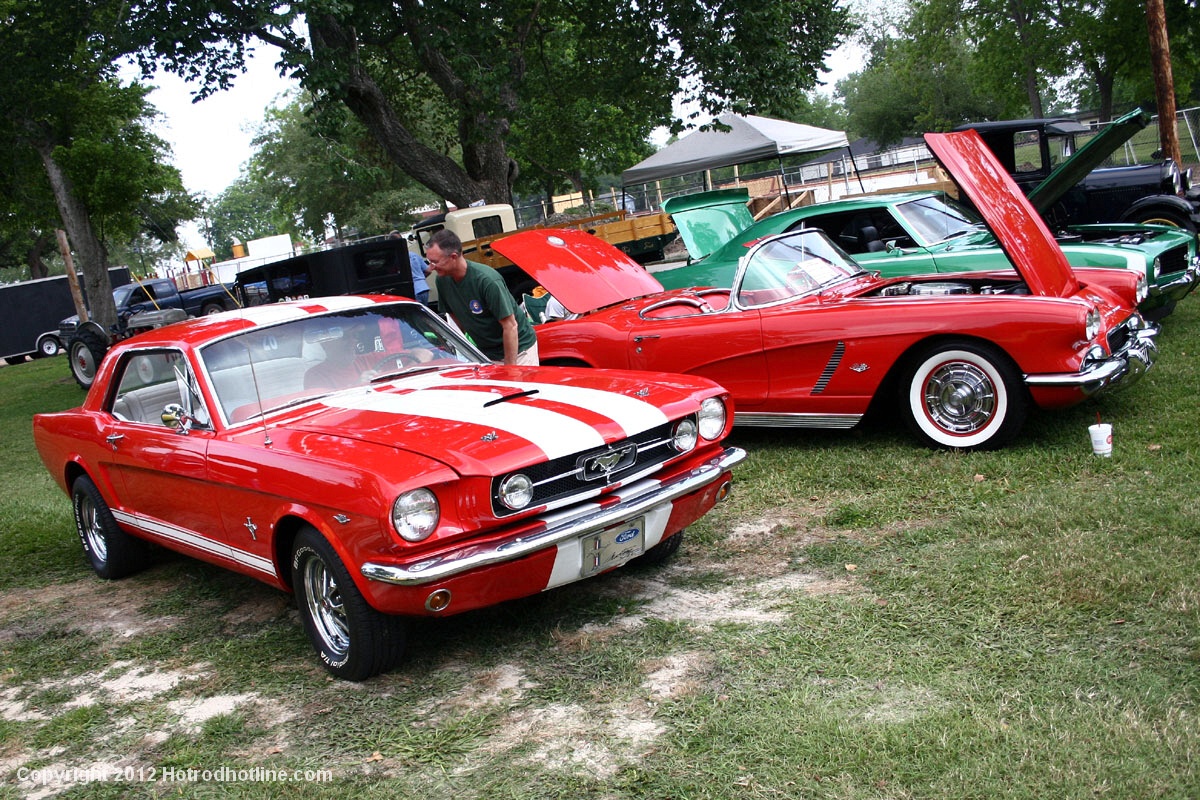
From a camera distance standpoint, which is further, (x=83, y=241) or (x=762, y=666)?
(x=83, y=241)

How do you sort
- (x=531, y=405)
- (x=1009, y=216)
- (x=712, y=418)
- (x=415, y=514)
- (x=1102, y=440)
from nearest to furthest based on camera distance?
(x=415, y=514)
(x=531, y=405)
(x=712, y=418)
(x=1102, y=440)
(x=1009, y=216)

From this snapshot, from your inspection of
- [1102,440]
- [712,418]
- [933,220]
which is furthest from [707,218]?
[712,418]

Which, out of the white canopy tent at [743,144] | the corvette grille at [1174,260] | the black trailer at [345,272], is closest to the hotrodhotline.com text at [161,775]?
the corvette grille at [1174,260]

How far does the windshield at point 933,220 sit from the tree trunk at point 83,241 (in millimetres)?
14325

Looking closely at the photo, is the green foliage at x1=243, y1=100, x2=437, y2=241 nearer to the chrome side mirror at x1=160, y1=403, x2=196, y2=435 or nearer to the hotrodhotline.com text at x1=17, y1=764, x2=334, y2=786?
the chrome side mirror at x1=160, y1=403, x2=196, y2=435

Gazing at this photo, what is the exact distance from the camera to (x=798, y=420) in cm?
655

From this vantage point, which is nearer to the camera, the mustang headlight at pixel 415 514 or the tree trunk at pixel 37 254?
the mustang headlight at pixel 415 514

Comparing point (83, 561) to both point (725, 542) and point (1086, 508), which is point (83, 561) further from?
point (1086, 508)

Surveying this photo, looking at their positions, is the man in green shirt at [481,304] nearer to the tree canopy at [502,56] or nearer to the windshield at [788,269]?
the windshield at [788,269]

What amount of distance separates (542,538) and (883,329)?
3155mm

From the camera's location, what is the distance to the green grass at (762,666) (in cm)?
301

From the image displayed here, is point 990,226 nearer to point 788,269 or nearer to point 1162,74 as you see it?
point 788,269

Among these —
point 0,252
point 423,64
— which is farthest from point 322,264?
point 0,252

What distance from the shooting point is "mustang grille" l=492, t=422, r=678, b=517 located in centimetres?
389
